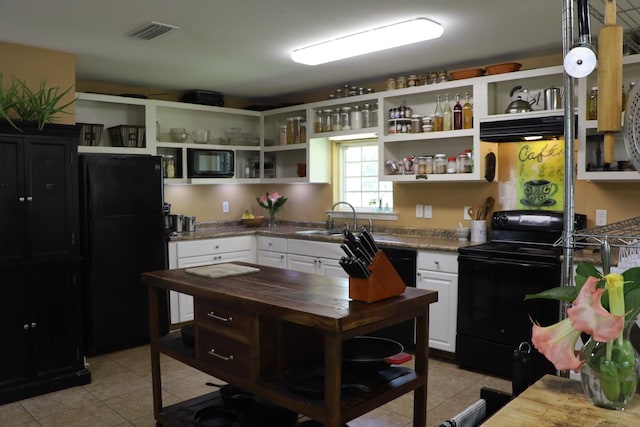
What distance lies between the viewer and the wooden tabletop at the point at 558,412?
3.57ft

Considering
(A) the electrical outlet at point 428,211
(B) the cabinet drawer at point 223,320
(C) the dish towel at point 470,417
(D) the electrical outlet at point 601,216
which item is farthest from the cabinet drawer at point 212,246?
(C) the dish towel at point 470,417

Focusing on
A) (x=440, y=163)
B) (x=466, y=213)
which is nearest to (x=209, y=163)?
(x=440, y=163)

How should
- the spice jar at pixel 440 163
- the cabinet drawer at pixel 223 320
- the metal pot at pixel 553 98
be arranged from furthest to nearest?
the spice jar at pixel 440 163
the metal pot at pixel 553 98
the cabinet drawer at pixel 223 320

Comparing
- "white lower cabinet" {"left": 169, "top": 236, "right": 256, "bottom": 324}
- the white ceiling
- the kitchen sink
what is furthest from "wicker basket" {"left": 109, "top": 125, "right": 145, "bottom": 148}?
the kitchen sink

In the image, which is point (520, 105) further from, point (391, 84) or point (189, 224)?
point (189, 224)

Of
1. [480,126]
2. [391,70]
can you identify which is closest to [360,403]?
[480,126]

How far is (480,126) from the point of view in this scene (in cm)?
407

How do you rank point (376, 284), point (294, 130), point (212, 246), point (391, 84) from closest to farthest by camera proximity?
point (376, 284) < point (391, 84) < point (212, 246) < point (294, 130)

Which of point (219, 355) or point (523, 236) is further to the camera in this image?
point (523, 236)

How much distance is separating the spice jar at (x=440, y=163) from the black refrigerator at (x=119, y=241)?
7.95 ft

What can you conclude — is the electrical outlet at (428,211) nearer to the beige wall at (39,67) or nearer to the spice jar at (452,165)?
the spice jar at (452,165)

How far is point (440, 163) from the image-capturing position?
4.44 m

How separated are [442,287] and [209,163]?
279 centimetres

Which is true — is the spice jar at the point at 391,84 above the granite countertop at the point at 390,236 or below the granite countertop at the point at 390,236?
above
